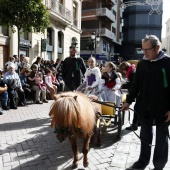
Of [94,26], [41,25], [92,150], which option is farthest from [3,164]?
[94,26]

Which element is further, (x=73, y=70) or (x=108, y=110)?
(x=73, y=70)

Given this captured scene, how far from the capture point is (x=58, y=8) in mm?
21281

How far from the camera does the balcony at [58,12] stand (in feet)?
63.6

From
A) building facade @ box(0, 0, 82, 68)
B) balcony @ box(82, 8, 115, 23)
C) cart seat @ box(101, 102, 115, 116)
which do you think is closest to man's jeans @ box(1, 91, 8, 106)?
cart seat @ box(101, 102, 115, 116)

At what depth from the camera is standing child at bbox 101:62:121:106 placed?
588 centimetres

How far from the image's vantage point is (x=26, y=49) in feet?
56.5

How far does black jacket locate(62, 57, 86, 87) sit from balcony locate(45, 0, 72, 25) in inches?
521

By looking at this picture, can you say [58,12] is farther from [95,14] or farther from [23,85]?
[95,14]

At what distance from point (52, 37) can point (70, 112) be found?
19.2 meters

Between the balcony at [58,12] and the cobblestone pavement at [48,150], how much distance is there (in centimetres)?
1503

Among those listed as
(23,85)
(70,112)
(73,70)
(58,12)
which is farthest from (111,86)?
(58,12)

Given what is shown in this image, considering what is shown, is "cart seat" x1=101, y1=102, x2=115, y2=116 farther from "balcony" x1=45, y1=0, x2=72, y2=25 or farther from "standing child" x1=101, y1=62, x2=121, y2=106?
"balcony" x1=45, y1=0, x2=72, y2=25

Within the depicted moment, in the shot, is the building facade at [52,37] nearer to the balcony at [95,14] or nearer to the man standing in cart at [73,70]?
the man standing in cart at [73,70]

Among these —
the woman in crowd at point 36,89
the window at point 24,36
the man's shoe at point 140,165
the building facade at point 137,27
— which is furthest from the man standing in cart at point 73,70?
the building facade at point 137,27
